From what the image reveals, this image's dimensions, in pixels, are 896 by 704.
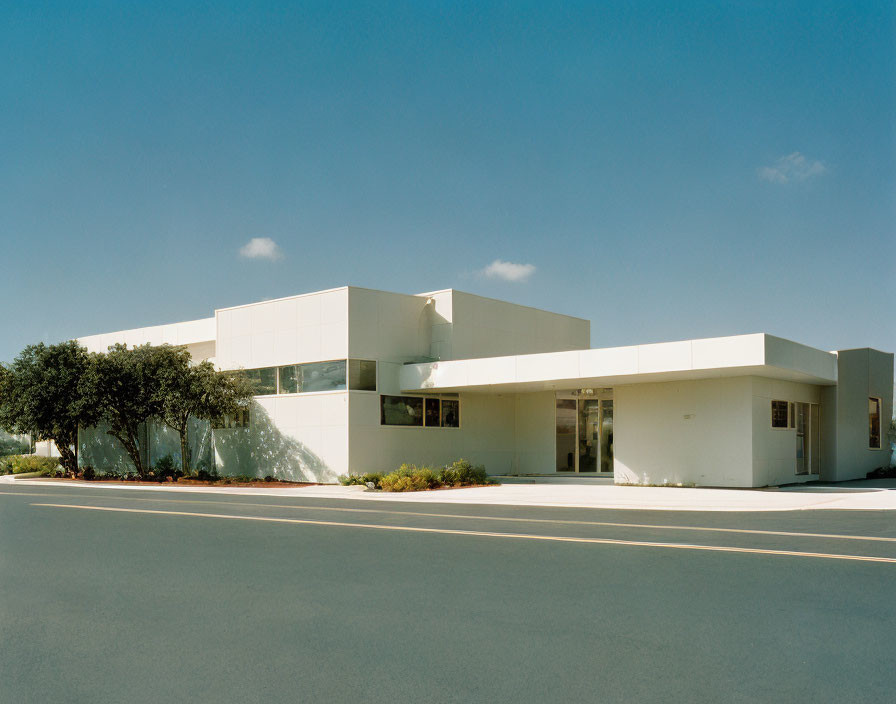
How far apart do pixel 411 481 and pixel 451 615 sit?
17088 millimetres

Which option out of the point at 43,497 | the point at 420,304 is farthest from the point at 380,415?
the point at 43,497

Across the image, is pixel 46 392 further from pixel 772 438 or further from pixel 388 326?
pixel 772 438

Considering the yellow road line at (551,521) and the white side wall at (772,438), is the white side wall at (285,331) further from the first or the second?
the white side wall at (772,438)

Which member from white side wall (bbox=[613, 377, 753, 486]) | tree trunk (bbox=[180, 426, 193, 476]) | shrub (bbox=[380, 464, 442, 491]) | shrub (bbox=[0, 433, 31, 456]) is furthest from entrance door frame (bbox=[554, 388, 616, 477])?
shrub (bbox=[0, 433, 31, 456])

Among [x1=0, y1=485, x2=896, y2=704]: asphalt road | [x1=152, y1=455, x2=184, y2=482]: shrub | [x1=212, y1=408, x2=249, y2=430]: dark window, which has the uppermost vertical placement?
[x1=212, y1=408, x2=249, y2=430]: dark window

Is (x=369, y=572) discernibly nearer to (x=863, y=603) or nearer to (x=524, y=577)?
(x=524, y=577)

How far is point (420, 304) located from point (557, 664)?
24559 mm

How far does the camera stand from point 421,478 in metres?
23.9

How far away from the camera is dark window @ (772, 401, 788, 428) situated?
23.5 m

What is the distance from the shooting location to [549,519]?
14.7 meters

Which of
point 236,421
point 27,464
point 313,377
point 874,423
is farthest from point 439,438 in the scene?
point 27,464

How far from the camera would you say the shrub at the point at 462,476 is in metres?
24.9

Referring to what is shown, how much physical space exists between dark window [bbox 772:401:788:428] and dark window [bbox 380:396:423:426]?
1161cm

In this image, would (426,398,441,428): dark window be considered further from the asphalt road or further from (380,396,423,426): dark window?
the asphalt road
